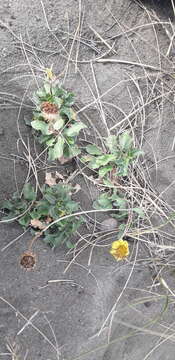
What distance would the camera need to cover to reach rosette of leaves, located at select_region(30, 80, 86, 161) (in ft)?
6.98

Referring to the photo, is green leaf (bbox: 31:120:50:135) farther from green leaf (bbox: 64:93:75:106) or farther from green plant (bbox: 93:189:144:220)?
green plant (bbox: 93:189:144:220)

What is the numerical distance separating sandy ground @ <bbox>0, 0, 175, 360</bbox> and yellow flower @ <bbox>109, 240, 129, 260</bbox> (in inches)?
2.9

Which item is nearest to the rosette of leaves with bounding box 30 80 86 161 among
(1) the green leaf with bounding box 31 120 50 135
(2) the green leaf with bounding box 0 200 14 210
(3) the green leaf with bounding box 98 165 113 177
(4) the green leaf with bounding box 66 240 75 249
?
(1) the green leaf with bounding box 31 120 50 135

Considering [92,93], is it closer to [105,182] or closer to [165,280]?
[105,182]

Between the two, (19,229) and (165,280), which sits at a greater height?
(19,229)

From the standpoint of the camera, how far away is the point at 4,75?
2.21m

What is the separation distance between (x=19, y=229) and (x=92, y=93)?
2.30 ft

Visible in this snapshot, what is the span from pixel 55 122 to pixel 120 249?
1.94 feet

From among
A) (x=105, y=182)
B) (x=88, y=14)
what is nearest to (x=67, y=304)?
(x=105, y=182)

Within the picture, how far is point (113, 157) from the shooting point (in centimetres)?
220

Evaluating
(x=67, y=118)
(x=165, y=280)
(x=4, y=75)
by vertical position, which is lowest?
(x=165, y=280)

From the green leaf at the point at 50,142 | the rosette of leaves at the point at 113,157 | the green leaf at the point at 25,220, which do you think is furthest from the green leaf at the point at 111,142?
the green leaf at the point at 25,220

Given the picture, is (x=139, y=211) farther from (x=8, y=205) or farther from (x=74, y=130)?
(x=8, y=205)

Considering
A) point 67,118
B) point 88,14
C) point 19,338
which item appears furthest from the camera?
point 88,14
